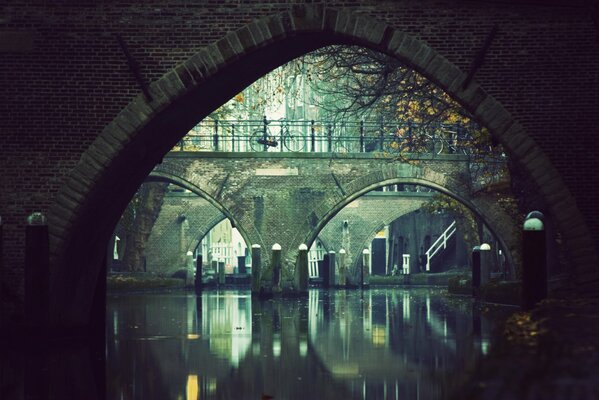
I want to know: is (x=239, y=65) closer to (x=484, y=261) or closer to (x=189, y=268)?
(x=484, y=261)

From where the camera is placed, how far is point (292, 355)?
10430mm

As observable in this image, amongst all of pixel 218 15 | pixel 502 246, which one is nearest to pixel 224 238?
pixel 502 246

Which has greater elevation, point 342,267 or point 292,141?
point 292,141

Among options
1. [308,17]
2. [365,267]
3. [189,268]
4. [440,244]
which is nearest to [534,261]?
[308,17]

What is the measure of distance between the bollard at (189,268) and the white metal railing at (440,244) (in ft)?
32.9

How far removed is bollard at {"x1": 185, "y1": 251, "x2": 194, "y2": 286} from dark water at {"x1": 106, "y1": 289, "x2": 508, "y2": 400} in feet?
83.9

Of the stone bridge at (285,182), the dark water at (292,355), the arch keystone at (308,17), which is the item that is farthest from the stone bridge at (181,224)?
the arch keystone at (308,17)

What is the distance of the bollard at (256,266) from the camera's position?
3256cm

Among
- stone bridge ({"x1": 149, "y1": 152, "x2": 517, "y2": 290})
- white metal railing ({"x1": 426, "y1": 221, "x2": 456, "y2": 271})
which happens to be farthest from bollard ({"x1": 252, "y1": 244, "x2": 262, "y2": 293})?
white metal railing ({"x1": 426, "y1": 221, "x2": 456, "y2": 271})

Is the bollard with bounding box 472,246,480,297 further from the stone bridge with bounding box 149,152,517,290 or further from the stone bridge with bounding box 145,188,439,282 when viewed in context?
the stone bridge with bounding box 145,188,439,282

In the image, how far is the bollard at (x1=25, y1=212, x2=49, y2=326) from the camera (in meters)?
11.4

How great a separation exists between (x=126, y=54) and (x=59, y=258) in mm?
2232

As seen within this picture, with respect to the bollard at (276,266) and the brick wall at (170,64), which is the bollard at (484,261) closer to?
the bollard at (276,266)

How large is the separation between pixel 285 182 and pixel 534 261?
2474cm
